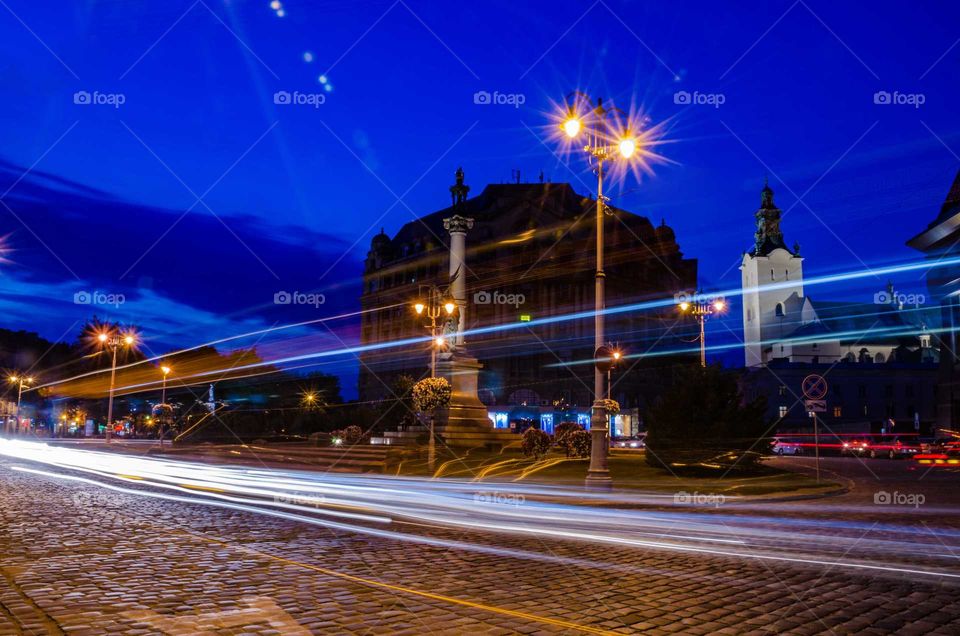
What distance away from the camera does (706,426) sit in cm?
2477

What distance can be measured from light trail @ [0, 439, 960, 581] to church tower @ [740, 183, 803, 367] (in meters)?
99.3

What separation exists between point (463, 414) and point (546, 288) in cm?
5404

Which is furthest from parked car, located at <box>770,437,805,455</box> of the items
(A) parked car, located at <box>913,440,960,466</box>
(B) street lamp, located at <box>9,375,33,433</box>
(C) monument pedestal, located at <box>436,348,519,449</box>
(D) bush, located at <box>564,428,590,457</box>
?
(B) street lamp, located at <box>9,375,33,433</box>

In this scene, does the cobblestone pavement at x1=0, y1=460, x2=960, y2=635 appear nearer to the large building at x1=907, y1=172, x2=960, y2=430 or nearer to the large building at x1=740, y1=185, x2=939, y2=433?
the large building at x1=907, y1=172, x2=960, y2=430

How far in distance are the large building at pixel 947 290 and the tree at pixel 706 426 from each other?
45.3 m

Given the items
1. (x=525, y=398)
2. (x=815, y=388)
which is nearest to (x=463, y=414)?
(x=815, y=388)

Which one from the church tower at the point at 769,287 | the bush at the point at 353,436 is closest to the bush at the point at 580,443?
the bush at the point at 353,436

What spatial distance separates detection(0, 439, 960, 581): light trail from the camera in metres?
10.5

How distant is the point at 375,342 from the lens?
107438 mm

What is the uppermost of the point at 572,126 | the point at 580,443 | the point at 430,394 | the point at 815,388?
the point at 572,126

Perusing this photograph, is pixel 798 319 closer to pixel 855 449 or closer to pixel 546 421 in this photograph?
pixel 546 421

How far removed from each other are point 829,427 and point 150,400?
7735cm

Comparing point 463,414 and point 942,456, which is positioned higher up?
point 463,414

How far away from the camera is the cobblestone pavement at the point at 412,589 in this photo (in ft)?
20.9
